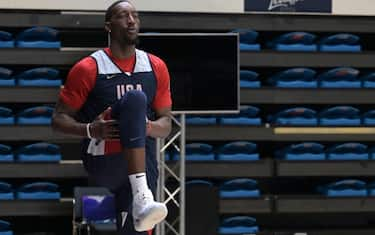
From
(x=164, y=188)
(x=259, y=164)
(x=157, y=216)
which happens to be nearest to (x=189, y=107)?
(x=164, y=188)

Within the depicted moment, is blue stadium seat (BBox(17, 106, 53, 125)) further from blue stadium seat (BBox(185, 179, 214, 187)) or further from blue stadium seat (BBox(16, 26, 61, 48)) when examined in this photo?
blue stadium seat (BBox(185, 179, 214, 187))

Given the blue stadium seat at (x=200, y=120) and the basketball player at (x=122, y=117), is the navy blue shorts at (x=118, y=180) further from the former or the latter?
A: the blue stadium seat at (x=200, y=120)

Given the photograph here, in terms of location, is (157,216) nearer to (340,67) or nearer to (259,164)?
(259,164)

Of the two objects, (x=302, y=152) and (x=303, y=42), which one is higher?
(x=303, y=42)

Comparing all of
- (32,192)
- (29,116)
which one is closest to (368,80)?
(29,116)

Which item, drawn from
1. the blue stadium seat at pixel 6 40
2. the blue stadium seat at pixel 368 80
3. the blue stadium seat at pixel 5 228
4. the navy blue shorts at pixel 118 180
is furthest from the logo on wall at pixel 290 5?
the navy blue shorts at pixel 118 180

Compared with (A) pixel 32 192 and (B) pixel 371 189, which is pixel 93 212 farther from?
(B) pixel 371 189

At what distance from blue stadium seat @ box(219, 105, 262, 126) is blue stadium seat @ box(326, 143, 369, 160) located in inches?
29.5

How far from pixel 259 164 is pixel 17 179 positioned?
2237 mm

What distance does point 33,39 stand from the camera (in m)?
6.80

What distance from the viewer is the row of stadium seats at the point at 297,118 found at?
6934 mm

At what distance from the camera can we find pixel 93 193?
5.93 m

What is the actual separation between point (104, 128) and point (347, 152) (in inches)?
179

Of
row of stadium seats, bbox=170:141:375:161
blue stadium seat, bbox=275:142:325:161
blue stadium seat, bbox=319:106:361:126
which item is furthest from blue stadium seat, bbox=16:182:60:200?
blue stadium seat, bbox=319:106:361:126
